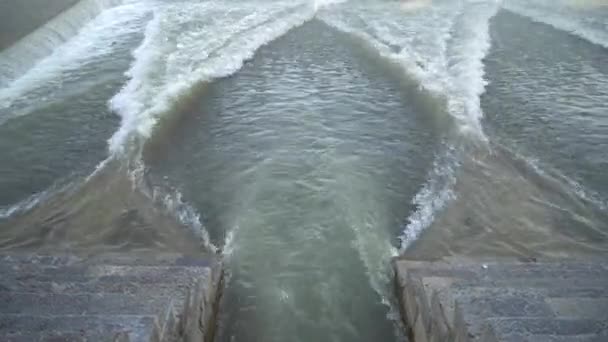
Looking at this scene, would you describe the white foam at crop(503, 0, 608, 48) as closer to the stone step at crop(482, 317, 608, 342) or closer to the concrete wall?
the stone step at crop(482, 317, 608, 342)

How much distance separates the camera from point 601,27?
14352 millimetres

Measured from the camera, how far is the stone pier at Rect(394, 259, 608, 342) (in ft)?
11.7

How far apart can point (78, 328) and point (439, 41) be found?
11967mm

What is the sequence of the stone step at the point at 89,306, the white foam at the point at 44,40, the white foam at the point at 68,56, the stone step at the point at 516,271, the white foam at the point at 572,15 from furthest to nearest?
1. the white foam at the point at 572,15
2. the white foam at the point at 44,40
3. the white foam at the point at 68,56
4. the stone step at the point at 516,271
5. the stone step at the point at 89,306

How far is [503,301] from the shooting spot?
4.11 m

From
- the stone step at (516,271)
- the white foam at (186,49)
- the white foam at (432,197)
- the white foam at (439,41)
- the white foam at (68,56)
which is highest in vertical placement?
the white foam at (68,56)

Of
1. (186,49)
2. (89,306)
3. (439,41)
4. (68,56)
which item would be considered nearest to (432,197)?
(89,306)

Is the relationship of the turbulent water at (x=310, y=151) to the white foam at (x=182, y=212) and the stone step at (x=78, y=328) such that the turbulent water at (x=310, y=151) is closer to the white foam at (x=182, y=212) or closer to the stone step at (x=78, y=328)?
the white foam at (x=182, y=212)

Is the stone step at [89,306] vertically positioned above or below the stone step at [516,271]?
above

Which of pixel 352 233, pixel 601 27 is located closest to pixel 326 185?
pixel 352 233

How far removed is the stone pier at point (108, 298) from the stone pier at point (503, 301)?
6.90 feet

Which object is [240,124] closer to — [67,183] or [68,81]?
[67,183]

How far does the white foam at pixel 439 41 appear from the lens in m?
10.5

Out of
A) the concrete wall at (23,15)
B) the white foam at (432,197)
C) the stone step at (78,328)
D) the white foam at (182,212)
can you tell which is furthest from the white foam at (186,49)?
the stone step at (78,328)
